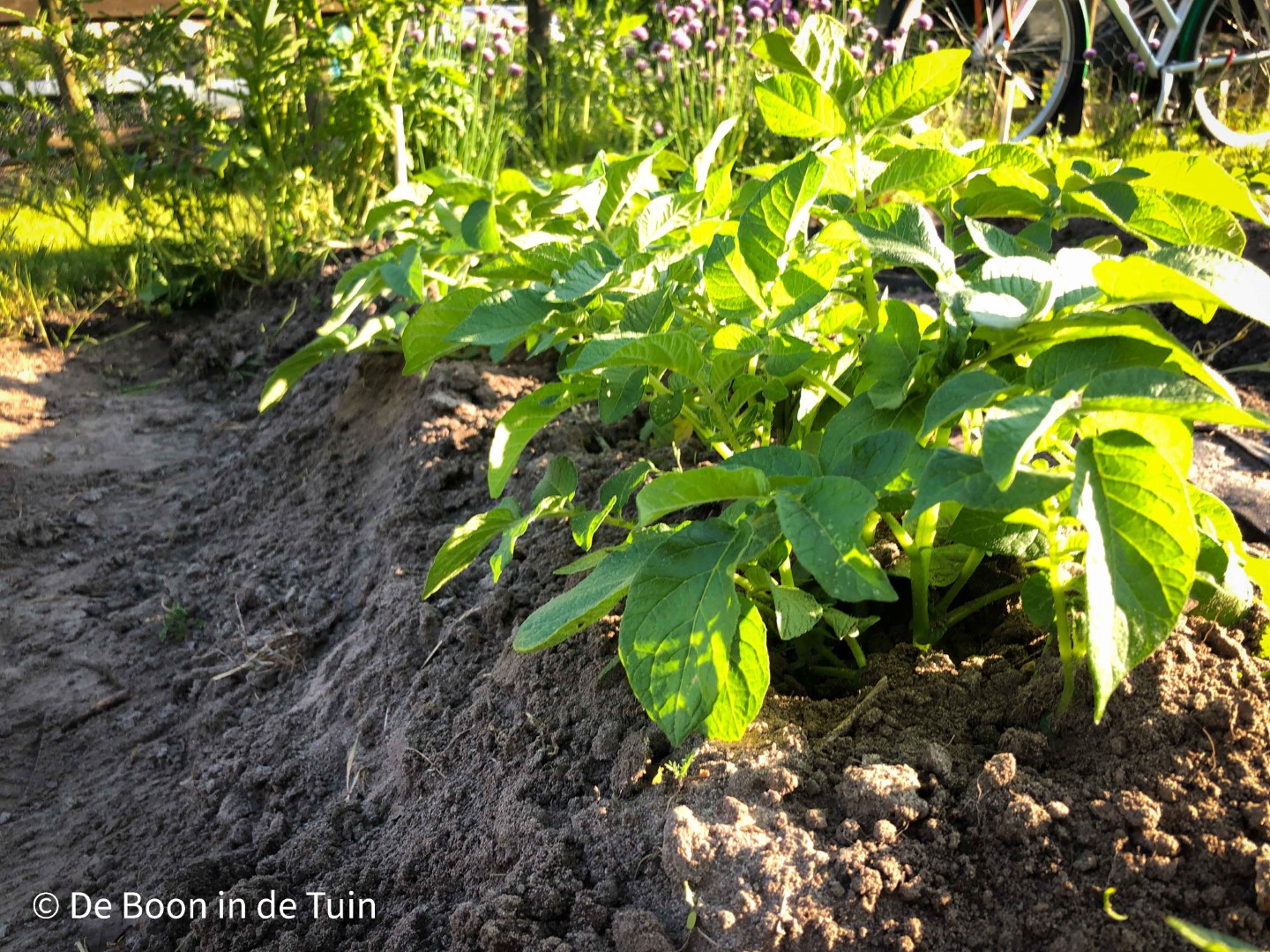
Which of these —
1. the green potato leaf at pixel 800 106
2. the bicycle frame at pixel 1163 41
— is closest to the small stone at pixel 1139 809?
the green potato leaf at pixel 800 106

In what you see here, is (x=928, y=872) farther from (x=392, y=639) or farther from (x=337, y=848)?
(x=392, y=639)

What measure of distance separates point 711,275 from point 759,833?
0.71 meters

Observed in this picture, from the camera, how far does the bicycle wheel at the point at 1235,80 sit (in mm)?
5184

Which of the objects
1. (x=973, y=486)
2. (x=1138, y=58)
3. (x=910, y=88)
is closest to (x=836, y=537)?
(x=973, y=486)

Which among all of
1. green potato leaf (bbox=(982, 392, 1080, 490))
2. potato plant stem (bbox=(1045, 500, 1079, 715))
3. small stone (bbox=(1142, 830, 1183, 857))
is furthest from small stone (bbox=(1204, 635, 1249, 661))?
green potato leaf (bbox=(982, 392, 1080, 490))

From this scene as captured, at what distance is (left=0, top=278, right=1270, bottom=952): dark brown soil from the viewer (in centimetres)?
113

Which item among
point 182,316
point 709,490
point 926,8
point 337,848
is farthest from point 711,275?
point 926,8

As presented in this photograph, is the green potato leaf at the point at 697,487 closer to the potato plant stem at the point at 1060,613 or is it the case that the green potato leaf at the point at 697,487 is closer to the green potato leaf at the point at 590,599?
the green potato leaf at the point at 590,599

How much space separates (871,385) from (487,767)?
0.82 m

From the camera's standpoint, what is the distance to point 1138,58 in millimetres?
5449

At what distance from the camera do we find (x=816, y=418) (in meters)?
1.68

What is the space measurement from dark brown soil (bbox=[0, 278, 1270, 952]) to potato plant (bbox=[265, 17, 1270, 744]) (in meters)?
0.14

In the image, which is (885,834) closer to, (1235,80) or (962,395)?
(962,395)

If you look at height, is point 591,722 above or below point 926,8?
below
